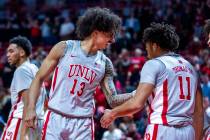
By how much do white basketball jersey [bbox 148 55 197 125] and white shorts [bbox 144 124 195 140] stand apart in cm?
5

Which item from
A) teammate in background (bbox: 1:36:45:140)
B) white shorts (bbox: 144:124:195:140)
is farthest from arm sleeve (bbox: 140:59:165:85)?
teammate in background (bbox: 1:36:45:140)

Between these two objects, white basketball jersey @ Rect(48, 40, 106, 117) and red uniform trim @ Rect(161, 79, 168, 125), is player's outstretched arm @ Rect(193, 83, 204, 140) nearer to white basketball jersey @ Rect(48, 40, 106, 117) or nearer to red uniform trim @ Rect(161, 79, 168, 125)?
red uniform trim @ Rect(161, 79, 168, 125)

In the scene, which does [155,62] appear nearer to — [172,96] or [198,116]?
[172,96]

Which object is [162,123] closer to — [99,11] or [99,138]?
[99,11]

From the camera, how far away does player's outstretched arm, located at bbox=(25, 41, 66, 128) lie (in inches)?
210

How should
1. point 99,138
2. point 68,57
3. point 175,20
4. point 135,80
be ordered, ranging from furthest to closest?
point 175,20
point 135,80
point 99,138
point 68,57

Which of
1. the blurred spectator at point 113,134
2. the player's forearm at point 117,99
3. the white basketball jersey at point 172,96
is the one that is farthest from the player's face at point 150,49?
the blurred spectator at point 113,134

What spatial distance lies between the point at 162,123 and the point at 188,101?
1.06 feet

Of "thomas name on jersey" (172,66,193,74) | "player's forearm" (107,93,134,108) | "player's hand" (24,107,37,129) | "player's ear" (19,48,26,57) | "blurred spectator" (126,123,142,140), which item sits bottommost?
"blurred spectator" (126,123,142,140)

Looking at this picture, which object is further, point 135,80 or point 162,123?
point 135,80

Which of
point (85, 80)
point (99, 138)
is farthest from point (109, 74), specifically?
point (99, 138)

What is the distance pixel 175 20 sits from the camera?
60.1ft

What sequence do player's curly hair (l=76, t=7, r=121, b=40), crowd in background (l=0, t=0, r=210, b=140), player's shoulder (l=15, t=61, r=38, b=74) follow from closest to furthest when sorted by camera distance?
player's curly hair (l=76, t=7, r=121, b=40) → player's shoulder (l=15, t=61, r=38, b=74) → crowd in background (l=0, t=0, r=210, b=140)

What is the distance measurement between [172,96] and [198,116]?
0.46 metres
